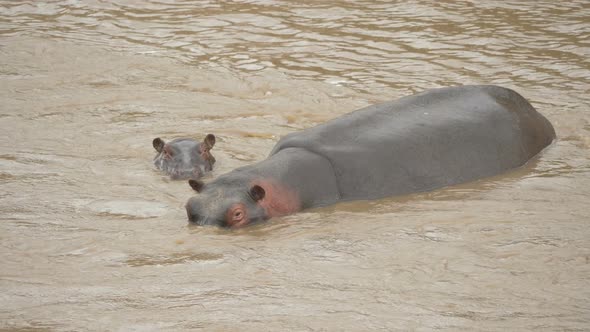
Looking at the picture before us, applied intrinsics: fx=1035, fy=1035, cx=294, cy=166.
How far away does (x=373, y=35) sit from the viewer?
12258mm

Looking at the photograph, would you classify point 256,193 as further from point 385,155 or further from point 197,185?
point 385,155

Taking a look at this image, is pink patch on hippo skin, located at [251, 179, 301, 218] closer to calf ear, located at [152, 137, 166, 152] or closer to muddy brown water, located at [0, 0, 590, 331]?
muddy brown water, located at [0, 0, 590, 331]

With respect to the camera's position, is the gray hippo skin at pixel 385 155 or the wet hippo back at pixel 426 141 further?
the wet hippo back at pixel 426 141

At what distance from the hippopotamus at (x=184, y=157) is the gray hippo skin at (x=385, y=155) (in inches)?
29.5

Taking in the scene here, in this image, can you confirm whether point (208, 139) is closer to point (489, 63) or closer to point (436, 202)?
point (436, 202)

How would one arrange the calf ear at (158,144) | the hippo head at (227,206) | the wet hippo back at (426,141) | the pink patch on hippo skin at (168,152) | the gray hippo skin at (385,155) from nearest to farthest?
1. the hippo head at (227,206)
2. the gray hippo skin at (385,155)
3. the wet hippo back at (426,141)
4. the pink patch on hippo skin at (168,152)
5. the calf ear at (158,144)

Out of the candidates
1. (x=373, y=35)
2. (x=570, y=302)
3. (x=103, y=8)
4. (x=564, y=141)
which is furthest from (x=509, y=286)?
(x=103, y=8)

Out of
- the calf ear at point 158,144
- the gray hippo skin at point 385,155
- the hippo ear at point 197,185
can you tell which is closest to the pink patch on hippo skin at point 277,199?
the gray hippo skin at point 385,155

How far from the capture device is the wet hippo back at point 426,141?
24.4 ft

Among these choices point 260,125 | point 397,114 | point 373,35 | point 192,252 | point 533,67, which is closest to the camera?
point 192,252

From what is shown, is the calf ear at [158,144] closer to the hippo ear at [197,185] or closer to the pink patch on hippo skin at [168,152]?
the pink patch on hippo skin at [168,152]

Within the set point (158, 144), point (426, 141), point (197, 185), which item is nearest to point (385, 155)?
point (426, 141)

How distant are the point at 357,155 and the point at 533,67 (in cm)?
404

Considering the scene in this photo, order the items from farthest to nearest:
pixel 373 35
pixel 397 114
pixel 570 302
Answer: pixel 373 35 < pixel 397 114 < pixel 570 302
